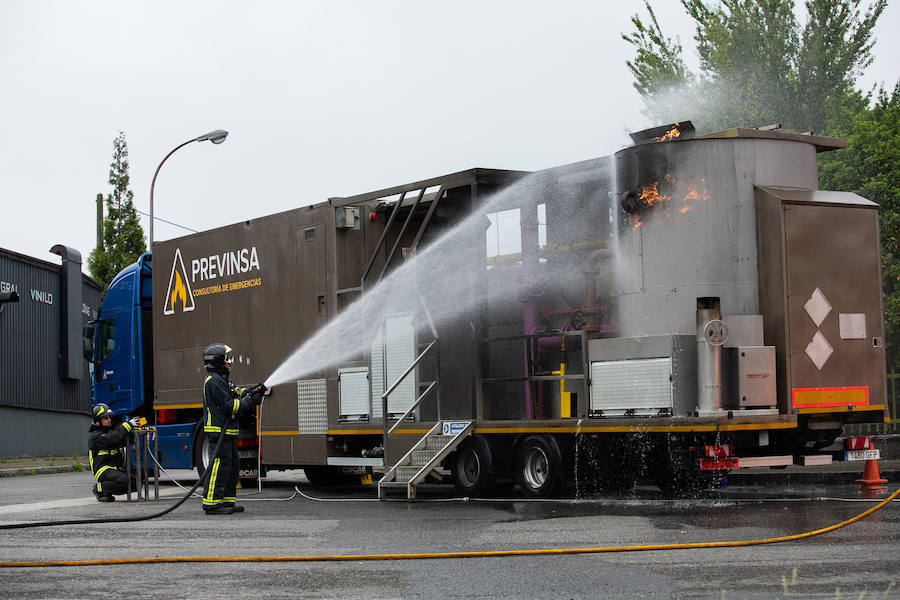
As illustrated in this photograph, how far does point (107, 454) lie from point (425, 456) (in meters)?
4.38

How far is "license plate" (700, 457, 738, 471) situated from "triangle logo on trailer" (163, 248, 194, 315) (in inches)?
368

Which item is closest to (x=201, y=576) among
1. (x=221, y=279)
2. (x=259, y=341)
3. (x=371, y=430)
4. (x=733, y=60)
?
(x=371, y=430)

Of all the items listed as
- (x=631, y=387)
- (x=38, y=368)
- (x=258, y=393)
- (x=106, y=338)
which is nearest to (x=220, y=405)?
(x=258, y=393)

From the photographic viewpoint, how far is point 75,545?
9.55m

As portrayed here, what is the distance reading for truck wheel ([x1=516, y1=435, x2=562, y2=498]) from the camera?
40.9 ft

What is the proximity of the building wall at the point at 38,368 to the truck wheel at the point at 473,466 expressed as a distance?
2455 centimetres

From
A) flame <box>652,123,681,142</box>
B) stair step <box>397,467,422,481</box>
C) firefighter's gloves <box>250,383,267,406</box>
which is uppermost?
flame <box>652,123,681,142</box>

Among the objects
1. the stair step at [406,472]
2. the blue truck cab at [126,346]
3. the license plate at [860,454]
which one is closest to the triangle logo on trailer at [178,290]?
the blue truck cab at [126,346]

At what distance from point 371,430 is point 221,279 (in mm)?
4153

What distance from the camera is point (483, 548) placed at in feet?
28.1

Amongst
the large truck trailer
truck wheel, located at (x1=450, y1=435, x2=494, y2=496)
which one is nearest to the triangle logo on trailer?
the large truck trailer

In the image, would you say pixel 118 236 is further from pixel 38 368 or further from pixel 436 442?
pixel 436 442

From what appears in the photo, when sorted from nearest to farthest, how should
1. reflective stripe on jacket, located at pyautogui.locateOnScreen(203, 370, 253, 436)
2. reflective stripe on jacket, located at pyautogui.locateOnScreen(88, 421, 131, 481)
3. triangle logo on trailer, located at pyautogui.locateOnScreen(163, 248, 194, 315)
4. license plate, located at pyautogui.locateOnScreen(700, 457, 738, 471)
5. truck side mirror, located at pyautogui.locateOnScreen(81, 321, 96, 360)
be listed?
license plate, located at pyautogui.locateOnScreen(700, 457, 738, 471), reflective stripe on jacket, located at pyautogui.locateOnScreen(203, 370, 253, 436), reflective stripe on jacket, located at pyautogui.locateOnScreen(88, 421, 131, 481), triangle logo on trailer, located at pyautogui.locateOnScreen(163, 248, 194, 315), truck side mirror, located at pyautogui.locateOnScreen(81, 321, 96, 360)

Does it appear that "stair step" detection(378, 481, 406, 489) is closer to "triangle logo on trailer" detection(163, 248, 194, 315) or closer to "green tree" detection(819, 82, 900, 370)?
"triangle logo on trailer" detection(163, 248, 194, 315)
